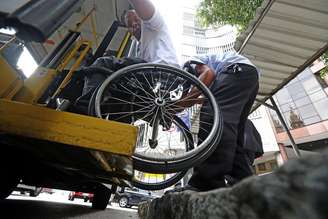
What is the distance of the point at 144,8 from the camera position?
1.75m

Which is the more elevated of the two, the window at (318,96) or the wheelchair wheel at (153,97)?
the window at (318,96)

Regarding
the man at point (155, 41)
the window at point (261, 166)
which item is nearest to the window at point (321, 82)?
the window at point (261, 166)

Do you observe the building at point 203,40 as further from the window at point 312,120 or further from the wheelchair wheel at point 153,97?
the wheelchair wheel at point 153,97

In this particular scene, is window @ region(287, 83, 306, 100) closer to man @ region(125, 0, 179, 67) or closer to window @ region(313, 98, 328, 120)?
window @ region(313, 98, 328, 120)

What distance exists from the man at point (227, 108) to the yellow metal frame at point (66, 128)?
2.34ft

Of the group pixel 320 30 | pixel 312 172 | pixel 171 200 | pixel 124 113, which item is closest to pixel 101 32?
pixel 124 113

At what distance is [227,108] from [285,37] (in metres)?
1.85

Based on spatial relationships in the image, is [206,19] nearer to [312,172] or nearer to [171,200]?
[171,200]

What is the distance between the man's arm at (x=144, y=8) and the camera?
1.71m

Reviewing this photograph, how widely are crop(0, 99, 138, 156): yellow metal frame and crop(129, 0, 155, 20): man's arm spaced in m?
1.14

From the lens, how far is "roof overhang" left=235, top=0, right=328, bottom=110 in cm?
246

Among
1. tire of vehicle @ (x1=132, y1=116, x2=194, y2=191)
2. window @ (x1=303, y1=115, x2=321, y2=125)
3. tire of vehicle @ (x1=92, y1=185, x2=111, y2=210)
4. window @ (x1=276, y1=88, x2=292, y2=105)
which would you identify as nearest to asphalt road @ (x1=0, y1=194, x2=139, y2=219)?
tire of vehicle @ (x1=92, y1=185, x2=111, y2=210)

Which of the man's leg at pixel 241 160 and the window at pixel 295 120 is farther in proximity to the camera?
the window at pixel 295 120

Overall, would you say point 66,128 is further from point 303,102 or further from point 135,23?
point 303,102
